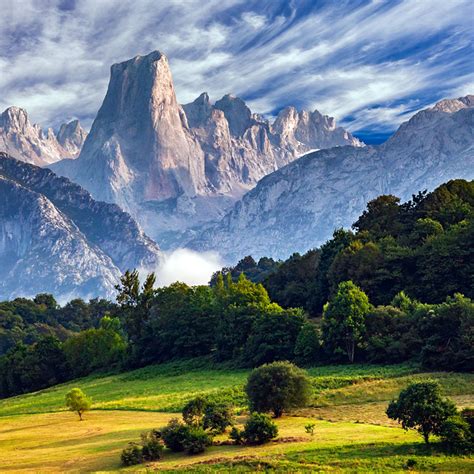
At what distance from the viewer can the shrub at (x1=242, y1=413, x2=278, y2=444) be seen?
3375 cm

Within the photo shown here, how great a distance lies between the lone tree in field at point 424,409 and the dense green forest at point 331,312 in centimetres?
2644

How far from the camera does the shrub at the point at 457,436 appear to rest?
28391 mm

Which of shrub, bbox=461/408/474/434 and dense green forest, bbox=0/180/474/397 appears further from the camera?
dense green forest, bbox=0/180/474/397

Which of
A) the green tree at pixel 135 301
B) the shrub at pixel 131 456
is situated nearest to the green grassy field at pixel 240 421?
the shrub at pixel 131 456

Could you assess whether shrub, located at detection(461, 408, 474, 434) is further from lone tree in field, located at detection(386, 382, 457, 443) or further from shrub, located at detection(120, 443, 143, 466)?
shrub, located at detection(120, 443, 143, 466)

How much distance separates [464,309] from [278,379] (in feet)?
80.6

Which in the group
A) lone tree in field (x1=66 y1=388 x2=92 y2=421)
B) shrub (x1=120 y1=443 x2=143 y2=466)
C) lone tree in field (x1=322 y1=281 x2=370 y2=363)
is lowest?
shrub (x1=120 y1=443 x2=143 y2=466)

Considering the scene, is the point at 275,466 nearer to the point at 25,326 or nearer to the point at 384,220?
the point at 384,220

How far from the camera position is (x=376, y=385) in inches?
2023

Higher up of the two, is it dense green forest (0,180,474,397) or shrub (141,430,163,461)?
dense green forest (0,180,474,397)

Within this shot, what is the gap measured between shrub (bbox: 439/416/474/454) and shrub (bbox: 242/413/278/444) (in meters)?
9.47

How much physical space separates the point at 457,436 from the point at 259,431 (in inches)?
423

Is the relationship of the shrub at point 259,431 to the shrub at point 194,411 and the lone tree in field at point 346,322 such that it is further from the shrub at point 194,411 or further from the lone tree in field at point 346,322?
the lone tree in field at point 346,322

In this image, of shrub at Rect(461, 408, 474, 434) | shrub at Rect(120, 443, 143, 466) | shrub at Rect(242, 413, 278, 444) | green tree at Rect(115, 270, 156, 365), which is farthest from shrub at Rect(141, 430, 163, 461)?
green tree at Rect(115, 270, 156, 365)
